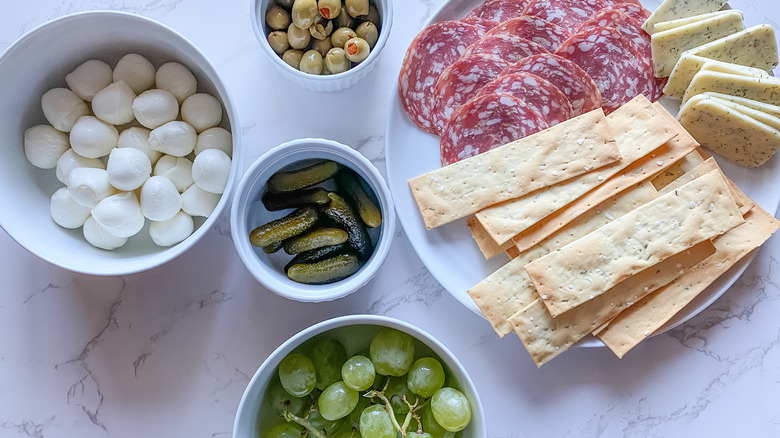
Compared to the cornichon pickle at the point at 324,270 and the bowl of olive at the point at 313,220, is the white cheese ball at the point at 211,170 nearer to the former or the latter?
the bowl of olive at the point at 313,220

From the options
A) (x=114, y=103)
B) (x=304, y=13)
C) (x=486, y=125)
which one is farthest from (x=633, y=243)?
(x=114, y=103)

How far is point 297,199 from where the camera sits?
100 centimetres

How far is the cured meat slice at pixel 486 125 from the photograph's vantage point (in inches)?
40.4

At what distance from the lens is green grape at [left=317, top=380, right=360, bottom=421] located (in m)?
0.93

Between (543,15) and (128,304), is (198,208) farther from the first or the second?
(543,15)

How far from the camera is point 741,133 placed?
1.02 meters

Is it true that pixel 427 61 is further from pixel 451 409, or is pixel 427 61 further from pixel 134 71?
pixel 451 409

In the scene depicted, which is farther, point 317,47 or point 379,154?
point 379,154

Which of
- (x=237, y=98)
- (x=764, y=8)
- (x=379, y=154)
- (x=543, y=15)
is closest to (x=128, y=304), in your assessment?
(x=237, y=98)

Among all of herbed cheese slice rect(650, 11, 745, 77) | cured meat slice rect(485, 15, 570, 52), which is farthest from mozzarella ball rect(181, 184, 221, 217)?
herbed cheese slice rect(650, 11, 745, 77)

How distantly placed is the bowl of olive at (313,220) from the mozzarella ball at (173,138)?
0.12 meters

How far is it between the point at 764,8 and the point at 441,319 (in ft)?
2.79

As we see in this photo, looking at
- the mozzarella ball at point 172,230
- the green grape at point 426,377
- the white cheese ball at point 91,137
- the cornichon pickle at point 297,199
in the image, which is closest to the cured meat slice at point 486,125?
the cornichon pickle at point 297,199

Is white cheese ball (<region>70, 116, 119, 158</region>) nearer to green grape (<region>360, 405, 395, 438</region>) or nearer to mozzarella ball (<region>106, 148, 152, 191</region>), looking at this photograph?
mozzarella ball (<region>106, 148, 152, 191</region>)
